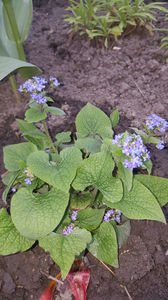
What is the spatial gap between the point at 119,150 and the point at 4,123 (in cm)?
144

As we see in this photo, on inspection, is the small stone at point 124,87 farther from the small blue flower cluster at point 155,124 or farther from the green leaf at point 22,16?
the small blue flower cluster at point 155,124

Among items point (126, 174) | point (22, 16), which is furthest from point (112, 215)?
point (22, 16)

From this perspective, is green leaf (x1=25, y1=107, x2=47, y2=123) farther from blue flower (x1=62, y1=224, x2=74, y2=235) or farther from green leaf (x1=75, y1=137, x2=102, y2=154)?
blue flower (x1=62, y1=224, x2=74, y2=235)

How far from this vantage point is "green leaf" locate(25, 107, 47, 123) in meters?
1.25

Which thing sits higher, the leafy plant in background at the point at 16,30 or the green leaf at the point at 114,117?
the leafy plant in background at the point at 16,30

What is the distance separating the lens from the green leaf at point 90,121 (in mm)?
1495

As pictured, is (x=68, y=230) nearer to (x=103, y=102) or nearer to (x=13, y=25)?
(x=103, y=102)

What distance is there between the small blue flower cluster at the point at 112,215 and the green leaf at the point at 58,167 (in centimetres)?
37

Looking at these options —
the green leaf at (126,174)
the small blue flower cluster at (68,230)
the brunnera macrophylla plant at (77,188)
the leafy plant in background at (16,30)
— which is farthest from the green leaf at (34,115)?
the leafy plant in background at (16,30)

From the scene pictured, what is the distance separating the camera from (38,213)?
118 cm

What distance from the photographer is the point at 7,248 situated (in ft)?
4.25

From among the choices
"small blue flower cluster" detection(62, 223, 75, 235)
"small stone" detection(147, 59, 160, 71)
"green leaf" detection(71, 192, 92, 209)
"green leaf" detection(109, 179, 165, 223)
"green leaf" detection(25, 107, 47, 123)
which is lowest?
"small stone" detection(147, 59, 160, 71)

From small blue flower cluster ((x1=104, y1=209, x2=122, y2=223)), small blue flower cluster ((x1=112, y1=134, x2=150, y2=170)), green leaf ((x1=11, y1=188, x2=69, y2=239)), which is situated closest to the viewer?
small blue flower cluster ((x1=112, y1=134, x2=150, y2=170))

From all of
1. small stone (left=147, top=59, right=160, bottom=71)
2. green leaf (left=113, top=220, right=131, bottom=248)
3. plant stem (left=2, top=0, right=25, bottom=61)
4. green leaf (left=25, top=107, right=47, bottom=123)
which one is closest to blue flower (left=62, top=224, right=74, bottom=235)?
green leaf (left=113, top=220, right=131, bottom=248)
